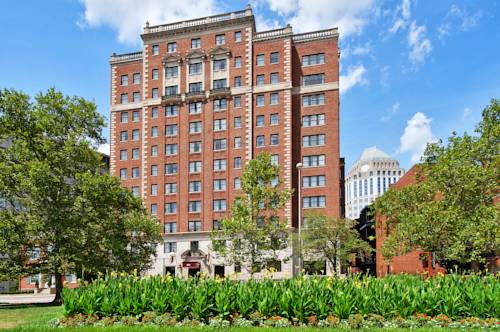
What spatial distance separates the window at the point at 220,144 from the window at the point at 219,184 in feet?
13.6

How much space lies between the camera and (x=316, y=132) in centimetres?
6153

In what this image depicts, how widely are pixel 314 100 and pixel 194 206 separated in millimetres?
20483

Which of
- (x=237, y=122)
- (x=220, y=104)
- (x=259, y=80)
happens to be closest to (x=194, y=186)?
(x=237, y=122)

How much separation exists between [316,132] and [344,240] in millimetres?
16704

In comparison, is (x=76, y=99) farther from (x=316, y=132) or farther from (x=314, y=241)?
(x=316, y=132)

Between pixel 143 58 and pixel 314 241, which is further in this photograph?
pixel 143 58

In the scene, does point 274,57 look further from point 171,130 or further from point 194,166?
point 194,166

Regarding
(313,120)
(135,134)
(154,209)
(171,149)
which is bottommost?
(154,209)

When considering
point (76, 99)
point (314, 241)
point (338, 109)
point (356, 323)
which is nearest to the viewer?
point (356, 323)

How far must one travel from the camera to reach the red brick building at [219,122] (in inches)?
2420

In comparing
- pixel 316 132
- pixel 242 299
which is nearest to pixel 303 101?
pixel 316 132

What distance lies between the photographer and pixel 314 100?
6228 centimetres

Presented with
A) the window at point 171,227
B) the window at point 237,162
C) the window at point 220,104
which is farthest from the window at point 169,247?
the window at point 220,104

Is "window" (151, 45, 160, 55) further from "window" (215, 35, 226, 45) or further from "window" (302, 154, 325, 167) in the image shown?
"window" (302, 154, 325, 167)
